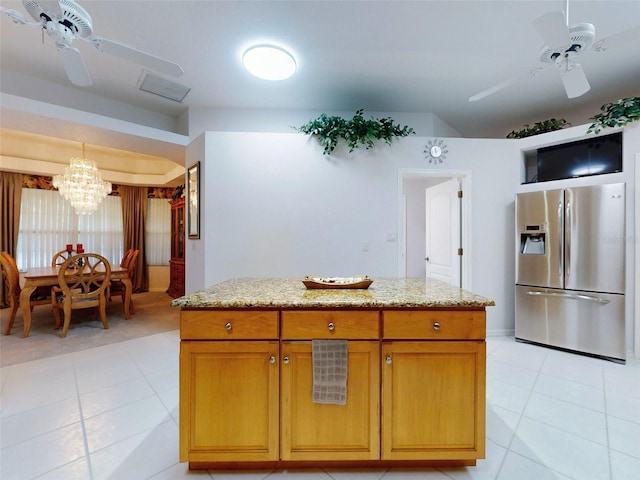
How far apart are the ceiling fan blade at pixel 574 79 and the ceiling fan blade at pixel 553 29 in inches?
16.9

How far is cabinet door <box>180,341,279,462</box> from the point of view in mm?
1359

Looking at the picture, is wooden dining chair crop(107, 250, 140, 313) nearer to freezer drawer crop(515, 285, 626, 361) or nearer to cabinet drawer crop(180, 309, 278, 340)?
cabinet drawer crop(180, 309, 278, 340)

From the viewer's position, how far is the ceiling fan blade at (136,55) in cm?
179

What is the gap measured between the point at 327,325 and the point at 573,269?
3072 mm

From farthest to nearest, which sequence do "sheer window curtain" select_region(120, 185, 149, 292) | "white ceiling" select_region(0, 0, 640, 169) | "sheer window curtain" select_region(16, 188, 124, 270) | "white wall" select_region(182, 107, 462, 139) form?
"sheer window curtain" select_region(120, 185, 149, 292) → "sheer window curtain" select_region(16, 188, 124, 270) → "white wall" select_region(182, 107, 462, 139) → "white ceiling" select_region(0, 0, 640, 169)

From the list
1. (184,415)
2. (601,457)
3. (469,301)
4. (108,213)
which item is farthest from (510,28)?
(108,213)

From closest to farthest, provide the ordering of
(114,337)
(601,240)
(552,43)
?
1. (552,43)
2. (601,240)
3. (114,337)

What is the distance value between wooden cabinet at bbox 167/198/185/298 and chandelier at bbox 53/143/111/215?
1.42m

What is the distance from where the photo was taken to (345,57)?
9.04ft

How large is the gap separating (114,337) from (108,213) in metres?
3.64

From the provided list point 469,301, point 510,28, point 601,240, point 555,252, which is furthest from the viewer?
point 555,252

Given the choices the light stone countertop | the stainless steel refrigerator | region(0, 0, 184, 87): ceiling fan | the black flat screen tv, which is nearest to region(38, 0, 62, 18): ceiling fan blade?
region(0, 0, 184, 87): ceiling fan

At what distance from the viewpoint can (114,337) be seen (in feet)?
11.3

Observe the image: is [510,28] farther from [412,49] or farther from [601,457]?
[601,457]
